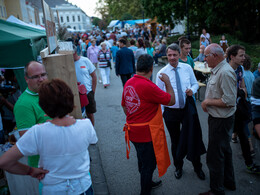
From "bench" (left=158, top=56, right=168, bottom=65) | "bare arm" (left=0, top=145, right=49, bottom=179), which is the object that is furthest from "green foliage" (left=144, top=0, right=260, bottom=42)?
"bare arm" (left=0, top=145, right=49, bottom=179)

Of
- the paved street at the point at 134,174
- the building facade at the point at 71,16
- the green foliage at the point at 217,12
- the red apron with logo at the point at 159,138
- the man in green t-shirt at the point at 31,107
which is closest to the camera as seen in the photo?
the man in green t-shirt at the point at 31,107

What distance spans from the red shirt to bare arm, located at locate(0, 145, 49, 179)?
1.28 metres

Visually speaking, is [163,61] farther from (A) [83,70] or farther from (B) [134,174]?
(B) [134,174]

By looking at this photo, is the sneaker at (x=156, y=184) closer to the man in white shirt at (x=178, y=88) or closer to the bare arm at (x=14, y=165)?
the man in white shirt at (x=178, y=88)

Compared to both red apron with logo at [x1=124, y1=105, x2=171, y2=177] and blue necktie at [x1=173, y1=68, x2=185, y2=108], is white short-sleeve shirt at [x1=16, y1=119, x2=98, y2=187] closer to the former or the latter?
red apron with logo at [x1=124, y1=105, x2=171, y2=177]

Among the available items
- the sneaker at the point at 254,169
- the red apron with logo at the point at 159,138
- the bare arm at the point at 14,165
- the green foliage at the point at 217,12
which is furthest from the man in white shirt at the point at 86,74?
the green foliage at the point at 217,12

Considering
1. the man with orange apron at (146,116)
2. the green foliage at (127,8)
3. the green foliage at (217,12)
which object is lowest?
the man with orange apron at (146,116)

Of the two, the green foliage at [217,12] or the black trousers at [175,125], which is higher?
the green foliage at [217,12]

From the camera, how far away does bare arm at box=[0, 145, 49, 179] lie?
1.54 meters

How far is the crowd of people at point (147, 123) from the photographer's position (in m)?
1.60

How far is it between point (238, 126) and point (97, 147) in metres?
2.77

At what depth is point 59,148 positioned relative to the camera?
161 cm

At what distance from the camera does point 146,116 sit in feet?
8.65

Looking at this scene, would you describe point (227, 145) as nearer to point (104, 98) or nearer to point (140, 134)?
point (140, 134)
